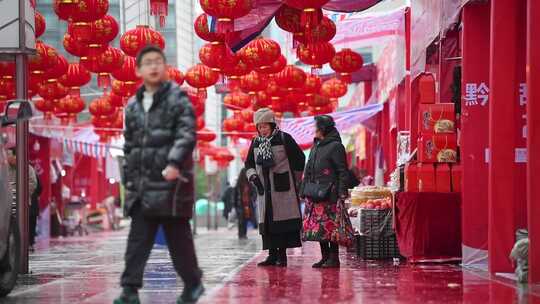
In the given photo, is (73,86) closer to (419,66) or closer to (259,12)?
(259,12)

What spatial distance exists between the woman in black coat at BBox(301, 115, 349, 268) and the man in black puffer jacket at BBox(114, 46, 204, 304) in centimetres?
592

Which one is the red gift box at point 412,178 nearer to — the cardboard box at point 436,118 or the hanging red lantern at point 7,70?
the cardboard box at point 436,118

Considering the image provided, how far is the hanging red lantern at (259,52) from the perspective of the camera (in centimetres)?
2095

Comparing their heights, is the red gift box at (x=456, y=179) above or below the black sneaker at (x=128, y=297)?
above

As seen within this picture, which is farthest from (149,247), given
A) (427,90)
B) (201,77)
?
(201,77)

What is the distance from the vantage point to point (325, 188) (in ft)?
47.7

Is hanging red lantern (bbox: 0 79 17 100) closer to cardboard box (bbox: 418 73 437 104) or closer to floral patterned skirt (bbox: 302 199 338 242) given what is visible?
floral patterned skirt (bbox: 302 199 338 242)

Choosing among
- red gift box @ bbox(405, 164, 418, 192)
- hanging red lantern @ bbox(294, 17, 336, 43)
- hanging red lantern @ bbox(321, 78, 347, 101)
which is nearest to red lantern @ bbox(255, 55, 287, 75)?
hanging red lantern @ bbox(294, 17, 336, 43)

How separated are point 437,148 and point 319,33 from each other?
12.2 feet

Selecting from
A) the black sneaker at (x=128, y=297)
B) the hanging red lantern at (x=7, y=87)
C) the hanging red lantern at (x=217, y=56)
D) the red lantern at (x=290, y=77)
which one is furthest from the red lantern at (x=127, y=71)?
the black sneaker at (x=128, y=297)

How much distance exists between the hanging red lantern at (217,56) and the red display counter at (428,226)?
216 inches

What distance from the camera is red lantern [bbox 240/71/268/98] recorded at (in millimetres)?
25531

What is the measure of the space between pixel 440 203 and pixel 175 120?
302 inches

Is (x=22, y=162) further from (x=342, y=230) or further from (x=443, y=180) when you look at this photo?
(x=443, y=180)
